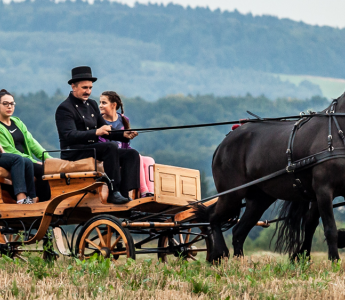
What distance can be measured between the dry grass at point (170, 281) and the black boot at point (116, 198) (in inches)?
40.8

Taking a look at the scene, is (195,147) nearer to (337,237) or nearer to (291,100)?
(291,100)

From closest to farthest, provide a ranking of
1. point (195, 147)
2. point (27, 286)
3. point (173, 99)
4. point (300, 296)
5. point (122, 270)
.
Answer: point (300, 296) → point (27, 286) → point (122, 270) → point (195, 147) → point (173, 99)

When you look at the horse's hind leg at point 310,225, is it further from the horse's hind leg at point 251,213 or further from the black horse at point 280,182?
the horse's hind leg at point 251,213

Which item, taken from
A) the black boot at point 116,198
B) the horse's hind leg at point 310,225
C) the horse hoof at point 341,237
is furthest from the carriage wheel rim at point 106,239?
the horse hoof at point 341,237

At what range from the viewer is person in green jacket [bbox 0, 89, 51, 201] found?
7.69 metres

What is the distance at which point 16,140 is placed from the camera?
7820mm

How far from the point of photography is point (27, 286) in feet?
16.1

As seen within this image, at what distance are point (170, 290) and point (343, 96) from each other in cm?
275

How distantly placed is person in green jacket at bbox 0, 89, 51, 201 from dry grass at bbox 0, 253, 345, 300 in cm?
200

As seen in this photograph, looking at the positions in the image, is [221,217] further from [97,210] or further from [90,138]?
[90,138]

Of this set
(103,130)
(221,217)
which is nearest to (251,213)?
(221,217)

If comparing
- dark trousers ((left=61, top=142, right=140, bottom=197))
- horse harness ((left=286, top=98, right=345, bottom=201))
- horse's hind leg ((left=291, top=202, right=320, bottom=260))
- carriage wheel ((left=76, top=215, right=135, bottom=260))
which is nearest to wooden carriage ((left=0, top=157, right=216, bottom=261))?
carriage wheel ((left=76, top=215, right=135, bottom=260))

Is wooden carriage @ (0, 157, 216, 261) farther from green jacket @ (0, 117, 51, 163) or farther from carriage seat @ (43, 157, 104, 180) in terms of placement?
green jacket @ (0, 117, 51, 163)

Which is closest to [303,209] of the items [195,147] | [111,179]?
[111,179]
